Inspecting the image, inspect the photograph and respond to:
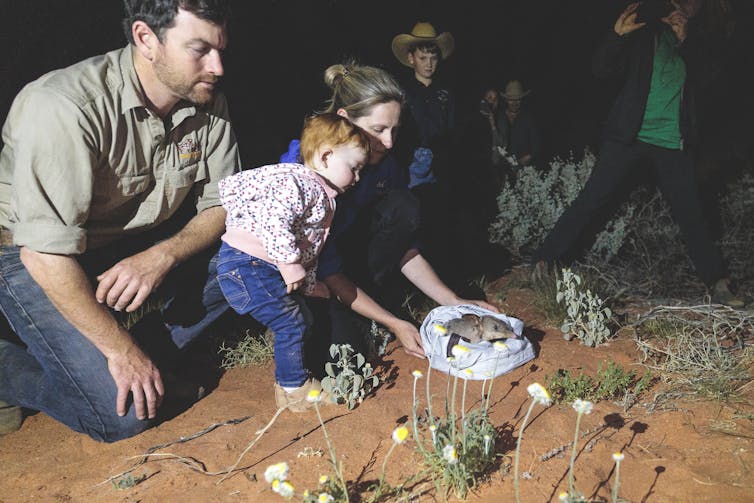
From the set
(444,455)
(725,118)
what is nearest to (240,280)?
(444,455)

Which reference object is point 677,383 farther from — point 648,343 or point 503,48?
point 503,48

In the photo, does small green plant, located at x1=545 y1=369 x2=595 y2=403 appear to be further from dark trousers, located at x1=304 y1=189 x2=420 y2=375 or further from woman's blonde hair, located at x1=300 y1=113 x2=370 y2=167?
woman's blonde hair, located at x1=300 y1=113 x2=370 y2=167

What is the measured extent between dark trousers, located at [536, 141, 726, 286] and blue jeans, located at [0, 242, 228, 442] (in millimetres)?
3405

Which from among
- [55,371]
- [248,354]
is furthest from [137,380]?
[248,354]

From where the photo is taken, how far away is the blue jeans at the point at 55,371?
2.71 metres

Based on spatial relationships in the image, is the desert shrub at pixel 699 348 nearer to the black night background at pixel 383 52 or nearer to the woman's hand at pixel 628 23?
the woman's hand at pixel 628 23

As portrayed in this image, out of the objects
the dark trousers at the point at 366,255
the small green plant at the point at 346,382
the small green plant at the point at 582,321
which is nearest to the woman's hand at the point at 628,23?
the small green plant at the point at 582,321

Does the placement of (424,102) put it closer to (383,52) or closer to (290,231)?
(383,52)

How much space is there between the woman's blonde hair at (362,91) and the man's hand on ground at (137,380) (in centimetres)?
173

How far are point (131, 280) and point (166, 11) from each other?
4.27 ft

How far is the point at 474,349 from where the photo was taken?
9.78 feet

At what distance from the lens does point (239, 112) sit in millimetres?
4891

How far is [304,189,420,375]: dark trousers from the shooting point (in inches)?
135

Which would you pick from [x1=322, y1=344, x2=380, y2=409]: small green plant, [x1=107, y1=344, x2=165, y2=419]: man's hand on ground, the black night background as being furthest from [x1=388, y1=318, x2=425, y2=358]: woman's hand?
the black night background
